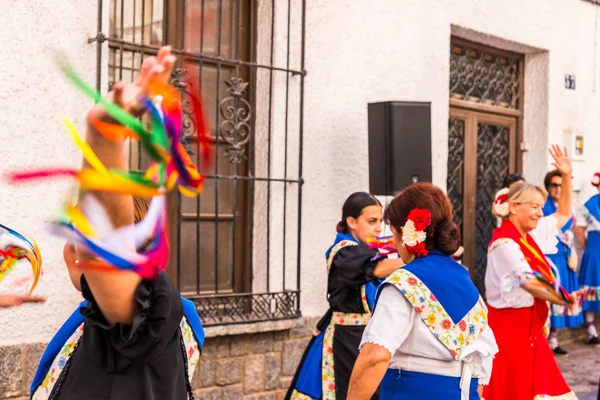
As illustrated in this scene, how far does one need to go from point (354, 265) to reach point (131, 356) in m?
2.87

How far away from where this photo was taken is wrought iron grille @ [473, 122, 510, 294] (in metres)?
9.20

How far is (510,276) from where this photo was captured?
595cm

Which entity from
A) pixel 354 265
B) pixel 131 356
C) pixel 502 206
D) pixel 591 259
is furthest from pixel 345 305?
pixel 591 259

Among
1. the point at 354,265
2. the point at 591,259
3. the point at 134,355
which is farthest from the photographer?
the point at 591,259

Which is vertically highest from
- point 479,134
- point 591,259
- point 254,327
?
point 479,134

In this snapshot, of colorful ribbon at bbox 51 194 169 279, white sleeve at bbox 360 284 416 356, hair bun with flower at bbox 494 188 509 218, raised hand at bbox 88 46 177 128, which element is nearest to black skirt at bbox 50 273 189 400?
colorful ribbon at bbox 51 194 169 279

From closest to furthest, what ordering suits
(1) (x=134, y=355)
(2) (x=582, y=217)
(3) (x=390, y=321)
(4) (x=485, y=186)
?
(1) (x=134, y=355), (3) (x=390, y=321), (4) (x=485, y=186), (2) (x=582, y=217)

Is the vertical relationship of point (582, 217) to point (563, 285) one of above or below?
above

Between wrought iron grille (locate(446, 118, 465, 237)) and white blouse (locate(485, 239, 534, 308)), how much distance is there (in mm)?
→ 2746

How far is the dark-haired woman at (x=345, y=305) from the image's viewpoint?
511 centimetres

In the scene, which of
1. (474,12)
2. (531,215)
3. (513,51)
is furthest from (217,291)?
(513,51)

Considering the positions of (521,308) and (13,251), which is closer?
(13,251)

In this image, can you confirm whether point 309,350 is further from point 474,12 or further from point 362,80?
point 474,12

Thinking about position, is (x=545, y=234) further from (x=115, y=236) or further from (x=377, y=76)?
(x=115, y=236)
